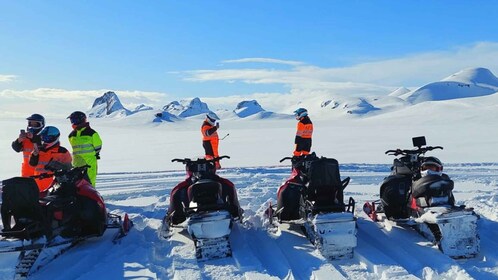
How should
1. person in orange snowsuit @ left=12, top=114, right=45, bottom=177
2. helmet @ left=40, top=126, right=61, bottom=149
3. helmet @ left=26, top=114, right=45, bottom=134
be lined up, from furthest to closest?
helmet @ left=26, top=114, right=45, bottom=134 → person in orange snowsuit @ left=12, top=114, right=45, bottom=177 → helmet @ left=40, top=126, right=61, bottom=149

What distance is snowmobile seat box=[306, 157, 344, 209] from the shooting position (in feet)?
18.7

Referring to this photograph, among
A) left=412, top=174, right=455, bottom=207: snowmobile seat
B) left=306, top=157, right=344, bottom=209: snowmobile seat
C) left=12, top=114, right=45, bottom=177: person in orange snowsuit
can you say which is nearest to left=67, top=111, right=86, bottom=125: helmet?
left=12, top=114, right=45, bottom=177: person in orange snowsuit

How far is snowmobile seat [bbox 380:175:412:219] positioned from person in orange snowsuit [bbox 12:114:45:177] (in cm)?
501

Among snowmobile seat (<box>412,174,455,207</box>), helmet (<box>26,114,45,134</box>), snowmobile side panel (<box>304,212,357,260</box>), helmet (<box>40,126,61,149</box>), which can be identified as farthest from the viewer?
helmet (<box>26,114,45,134</box>)

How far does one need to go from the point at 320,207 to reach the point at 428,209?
3.89 feet

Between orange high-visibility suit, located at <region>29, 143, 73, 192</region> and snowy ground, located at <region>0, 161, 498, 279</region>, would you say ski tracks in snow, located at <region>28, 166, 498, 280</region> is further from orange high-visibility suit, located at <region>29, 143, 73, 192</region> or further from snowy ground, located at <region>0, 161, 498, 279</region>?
orange high-visibility suit, located at <region>29, 143, 73, 192</region>

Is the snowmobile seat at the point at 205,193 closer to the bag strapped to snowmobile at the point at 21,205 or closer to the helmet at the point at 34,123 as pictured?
the bag strapped to snowmobile at the point at 21,205

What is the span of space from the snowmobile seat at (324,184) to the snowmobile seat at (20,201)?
308 centimetres

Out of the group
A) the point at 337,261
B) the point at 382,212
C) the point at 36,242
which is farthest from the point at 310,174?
the point at 36,242

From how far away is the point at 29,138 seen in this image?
23.6ft

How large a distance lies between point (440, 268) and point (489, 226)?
78.4 inches

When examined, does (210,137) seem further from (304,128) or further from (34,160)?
(34,160)

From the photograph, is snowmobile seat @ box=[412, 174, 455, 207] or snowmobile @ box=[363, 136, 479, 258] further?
snowmobile seat @ box=[412, 174, 455, 207]

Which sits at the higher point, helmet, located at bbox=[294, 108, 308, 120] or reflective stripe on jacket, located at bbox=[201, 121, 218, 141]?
helmet, located at bbox=[294, 108, 308, 120]
